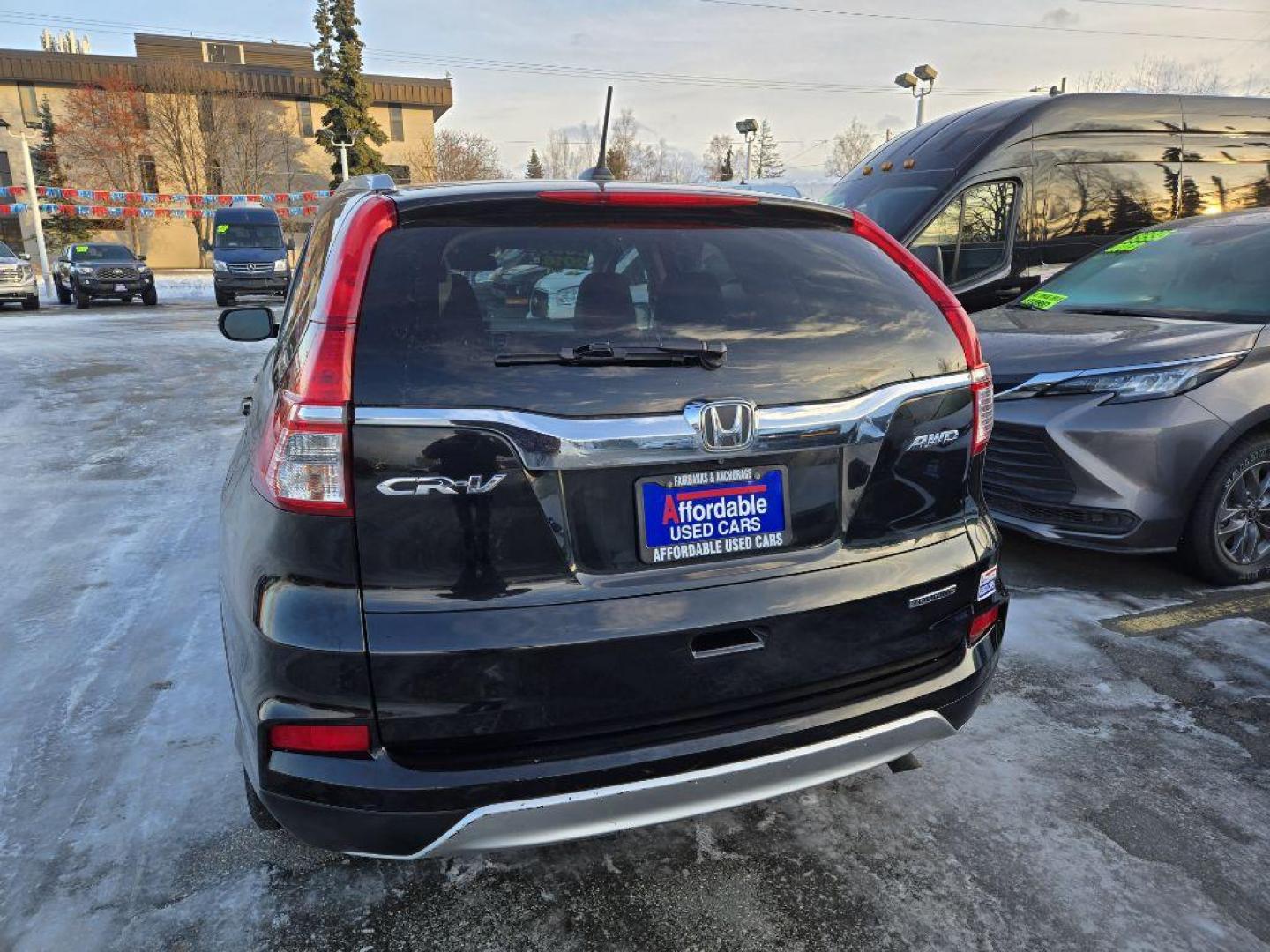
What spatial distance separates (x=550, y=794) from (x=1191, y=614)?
3442 mm

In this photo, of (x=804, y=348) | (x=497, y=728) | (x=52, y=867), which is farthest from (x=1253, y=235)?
(x=52, y=867)

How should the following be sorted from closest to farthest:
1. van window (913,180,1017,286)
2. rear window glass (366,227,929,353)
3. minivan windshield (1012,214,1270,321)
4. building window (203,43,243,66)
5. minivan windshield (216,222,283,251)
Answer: rear window glass (366,227,929,353), minivan windshield (1012,214,1270,321), van window (913,180,1017,286), minivan windshield (216,222,283,251), building window (203,43,243,66)

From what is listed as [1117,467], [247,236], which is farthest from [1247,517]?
[247,236]

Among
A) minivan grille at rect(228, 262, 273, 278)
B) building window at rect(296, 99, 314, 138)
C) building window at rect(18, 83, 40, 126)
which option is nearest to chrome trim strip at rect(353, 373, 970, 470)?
minivan grille at rect(228, 262, 273, 278)

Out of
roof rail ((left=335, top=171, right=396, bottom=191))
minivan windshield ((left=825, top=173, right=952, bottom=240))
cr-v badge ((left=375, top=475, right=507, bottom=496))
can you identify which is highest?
minivan windshield ((left=825, top=173, right=952, bottom=240))

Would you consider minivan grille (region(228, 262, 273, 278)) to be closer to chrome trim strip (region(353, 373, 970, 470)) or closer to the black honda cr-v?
the black honda cr-v

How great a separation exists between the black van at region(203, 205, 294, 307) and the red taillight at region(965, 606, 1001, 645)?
20.0 meters

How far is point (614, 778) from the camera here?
1842mm

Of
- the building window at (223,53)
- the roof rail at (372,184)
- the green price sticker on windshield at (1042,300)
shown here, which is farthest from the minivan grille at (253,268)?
the building window at (223,53)

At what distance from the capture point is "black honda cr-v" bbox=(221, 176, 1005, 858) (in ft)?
5.71

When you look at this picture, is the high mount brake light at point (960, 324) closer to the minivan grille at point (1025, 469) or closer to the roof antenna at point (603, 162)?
the roof antenna at point (603, 162)

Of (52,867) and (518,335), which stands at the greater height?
(518,335)

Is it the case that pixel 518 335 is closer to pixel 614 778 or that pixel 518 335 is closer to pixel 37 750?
pixel 614 778

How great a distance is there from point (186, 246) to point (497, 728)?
5256 centimetres
